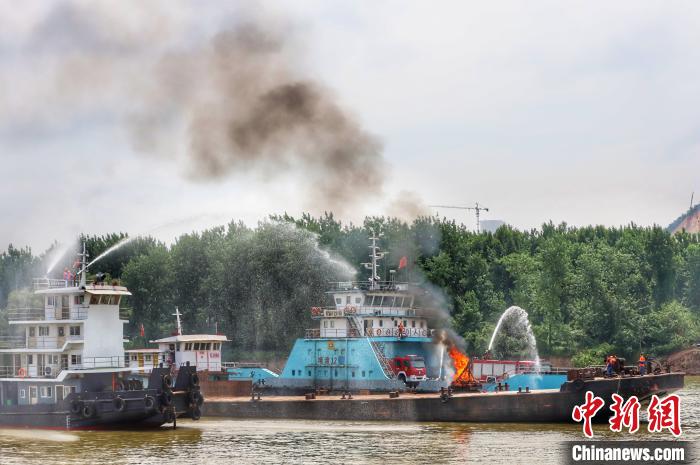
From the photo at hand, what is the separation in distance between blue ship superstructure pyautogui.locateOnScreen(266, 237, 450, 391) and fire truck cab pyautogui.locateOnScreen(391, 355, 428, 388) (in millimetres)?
61

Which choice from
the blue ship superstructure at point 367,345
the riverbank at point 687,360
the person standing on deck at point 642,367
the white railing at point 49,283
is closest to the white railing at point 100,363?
the white railing at point 49,283

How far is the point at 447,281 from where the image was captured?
102 m

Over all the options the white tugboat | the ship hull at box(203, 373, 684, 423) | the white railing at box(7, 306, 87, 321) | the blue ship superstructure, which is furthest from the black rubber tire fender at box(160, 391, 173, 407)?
the blue ship superstructure

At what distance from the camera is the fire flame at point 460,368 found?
62.3 metres

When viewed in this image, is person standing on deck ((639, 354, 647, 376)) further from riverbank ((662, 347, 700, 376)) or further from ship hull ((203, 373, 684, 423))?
riverbank ((662, 347, 700, 376))

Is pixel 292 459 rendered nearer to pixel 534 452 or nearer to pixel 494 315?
pixel 534 452

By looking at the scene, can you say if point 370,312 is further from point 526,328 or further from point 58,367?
point 526,328

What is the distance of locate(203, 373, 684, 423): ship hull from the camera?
5572 centimetres

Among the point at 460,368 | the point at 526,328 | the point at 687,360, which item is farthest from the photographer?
the point at 687,360

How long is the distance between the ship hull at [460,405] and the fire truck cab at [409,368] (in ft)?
8.27

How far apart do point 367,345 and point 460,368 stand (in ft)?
19.2

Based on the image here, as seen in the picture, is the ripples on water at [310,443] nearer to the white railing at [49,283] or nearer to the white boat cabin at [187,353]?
the white railing at [49,283]

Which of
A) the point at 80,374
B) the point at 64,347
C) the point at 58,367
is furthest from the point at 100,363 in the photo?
the point at 58,367

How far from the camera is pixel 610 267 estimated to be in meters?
102
